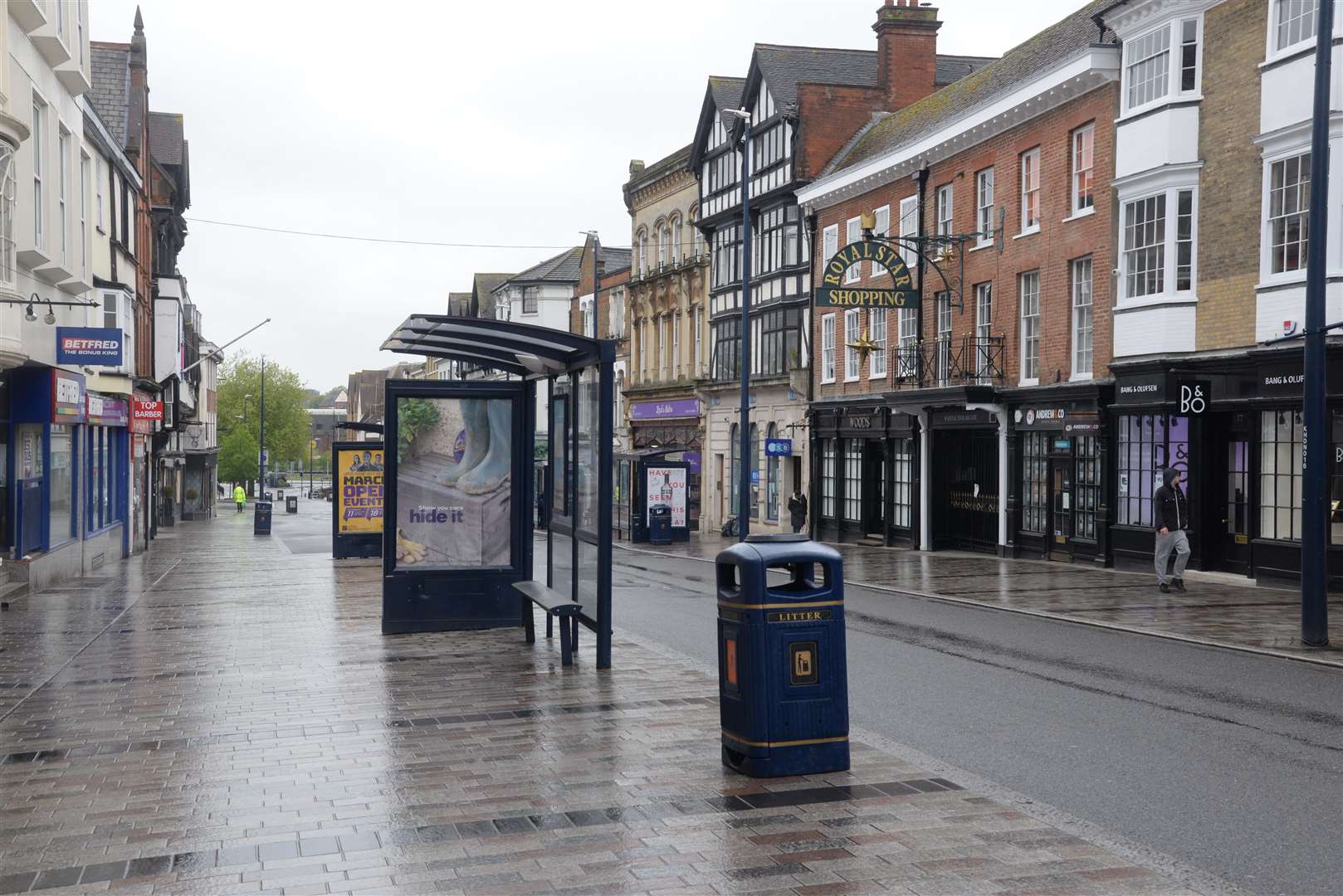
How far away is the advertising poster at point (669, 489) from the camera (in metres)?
38.8

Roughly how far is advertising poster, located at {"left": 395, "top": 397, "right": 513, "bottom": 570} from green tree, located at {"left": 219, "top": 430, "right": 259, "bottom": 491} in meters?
80.6

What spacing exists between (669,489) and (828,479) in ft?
15.3

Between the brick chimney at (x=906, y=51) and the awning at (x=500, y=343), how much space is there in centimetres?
2933

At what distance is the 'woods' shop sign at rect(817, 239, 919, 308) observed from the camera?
2897 cm

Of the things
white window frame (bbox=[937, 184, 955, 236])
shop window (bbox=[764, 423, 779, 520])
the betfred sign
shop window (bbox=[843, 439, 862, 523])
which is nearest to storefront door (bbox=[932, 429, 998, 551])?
shop window (bbox=[843, 439, 862, 523])

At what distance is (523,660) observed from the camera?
495 inches

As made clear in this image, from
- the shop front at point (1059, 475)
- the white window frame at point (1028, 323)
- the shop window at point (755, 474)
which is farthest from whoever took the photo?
the shop window at point (755, 474)

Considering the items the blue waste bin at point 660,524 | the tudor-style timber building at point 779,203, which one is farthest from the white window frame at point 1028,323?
the blue waste bin at point 660,524

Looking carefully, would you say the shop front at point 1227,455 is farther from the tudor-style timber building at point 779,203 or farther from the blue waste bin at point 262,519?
the blue waste bin at point 262,519

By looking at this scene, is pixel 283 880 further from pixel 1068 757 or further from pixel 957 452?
pixel 957 452

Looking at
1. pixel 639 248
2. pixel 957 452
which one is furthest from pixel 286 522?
pixel 957 452

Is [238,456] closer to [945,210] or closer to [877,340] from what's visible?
[877,340]

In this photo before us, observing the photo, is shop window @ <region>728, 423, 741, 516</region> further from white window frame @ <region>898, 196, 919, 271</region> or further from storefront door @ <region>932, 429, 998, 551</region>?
storefront door @ <region>932, 429, 998, 551</region>

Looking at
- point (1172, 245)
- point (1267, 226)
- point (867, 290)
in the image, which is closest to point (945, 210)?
point (867, 290)
